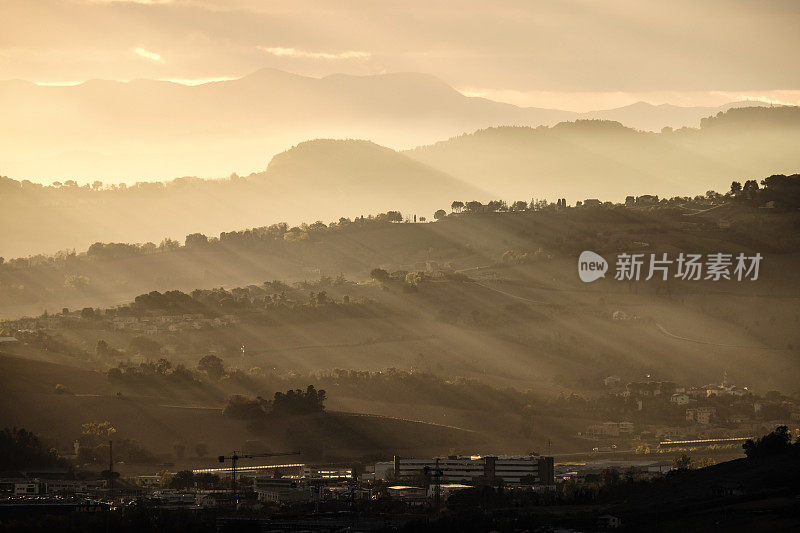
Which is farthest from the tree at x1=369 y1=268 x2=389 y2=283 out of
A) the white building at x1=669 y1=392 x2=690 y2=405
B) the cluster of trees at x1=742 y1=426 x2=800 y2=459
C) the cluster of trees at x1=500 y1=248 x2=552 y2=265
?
the cluster of trees at x1=742 y1=426 x2=800 y2=459

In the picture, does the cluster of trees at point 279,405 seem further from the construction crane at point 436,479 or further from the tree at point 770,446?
the tree at point 770,446

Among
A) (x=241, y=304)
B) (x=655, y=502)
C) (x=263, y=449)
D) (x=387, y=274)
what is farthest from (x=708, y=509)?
(x=387, y=274)

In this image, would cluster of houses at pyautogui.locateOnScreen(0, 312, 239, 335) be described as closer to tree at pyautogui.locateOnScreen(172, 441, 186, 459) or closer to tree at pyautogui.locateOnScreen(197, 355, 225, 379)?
tree at pyautogui.locateOnScreen(197, 355, 225, 379)

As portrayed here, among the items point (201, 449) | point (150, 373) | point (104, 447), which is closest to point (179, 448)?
point (201, 449)

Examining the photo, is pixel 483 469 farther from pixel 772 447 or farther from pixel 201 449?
pixel 201 449

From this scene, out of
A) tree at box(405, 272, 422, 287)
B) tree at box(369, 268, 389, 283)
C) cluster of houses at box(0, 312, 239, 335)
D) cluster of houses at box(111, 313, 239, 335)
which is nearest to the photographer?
cluster of houses at box(0, 312, 239, 335)

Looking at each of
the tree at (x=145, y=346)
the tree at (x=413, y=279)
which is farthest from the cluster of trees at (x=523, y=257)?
the tree at (x=145, y=346)

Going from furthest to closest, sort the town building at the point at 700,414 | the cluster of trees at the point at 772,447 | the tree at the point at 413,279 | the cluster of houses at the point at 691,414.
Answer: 1. the tree at the point at 413,279
2. the town building at the point at 700,414
3. the cluster of houses at the point at 691,414
4. the cluster of trees at the point at 772,447
